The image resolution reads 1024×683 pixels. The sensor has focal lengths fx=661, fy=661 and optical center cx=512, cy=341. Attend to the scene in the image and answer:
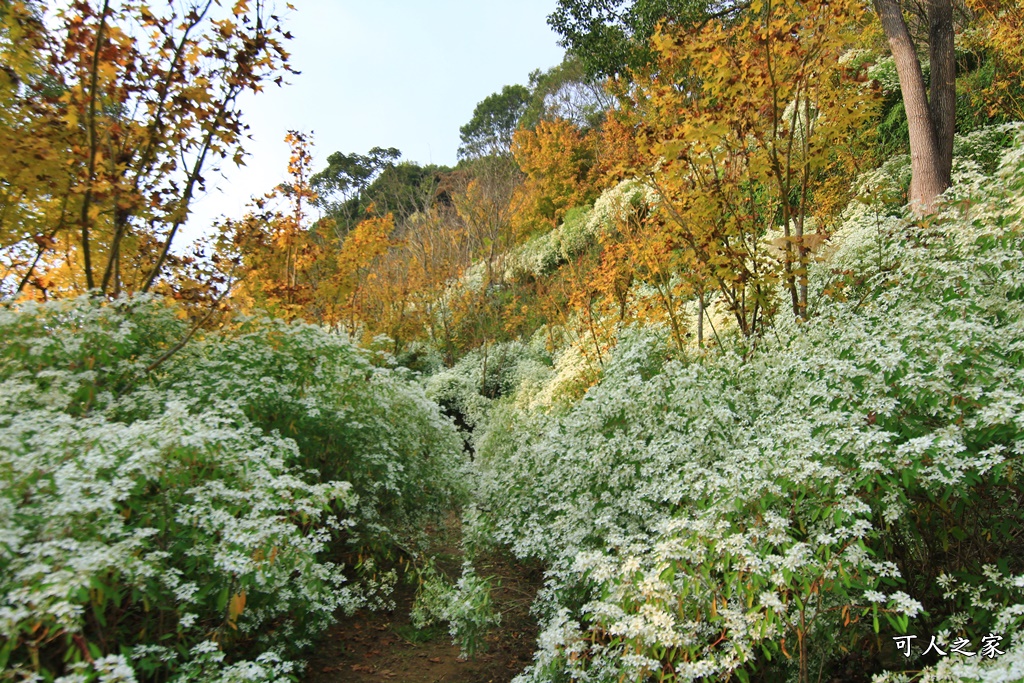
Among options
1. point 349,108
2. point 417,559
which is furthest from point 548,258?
point 417,559

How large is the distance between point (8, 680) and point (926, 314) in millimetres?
4079

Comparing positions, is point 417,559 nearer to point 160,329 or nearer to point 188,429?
point 160,329

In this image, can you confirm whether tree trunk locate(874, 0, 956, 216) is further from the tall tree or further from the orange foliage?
the orange foliage

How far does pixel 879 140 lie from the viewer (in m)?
9.34

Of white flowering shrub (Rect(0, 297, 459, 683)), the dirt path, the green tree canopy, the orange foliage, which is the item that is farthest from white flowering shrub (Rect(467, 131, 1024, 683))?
the green tree canopy

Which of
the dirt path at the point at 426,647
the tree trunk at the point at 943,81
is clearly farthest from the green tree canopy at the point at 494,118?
the dirt path at the point at 426,647

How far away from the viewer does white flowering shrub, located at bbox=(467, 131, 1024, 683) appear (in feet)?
7.98

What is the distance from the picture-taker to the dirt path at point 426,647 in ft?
13.9

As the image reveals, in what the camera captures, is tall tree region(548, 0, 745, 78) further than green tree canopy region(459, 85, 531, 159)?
No

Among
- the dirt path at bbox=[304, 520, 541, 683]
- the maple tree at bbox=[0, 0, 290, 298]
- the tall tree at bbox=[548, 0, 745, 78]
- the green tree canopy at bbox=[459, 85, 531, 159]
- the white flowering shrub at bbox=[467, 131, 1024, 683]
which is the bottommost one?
the dirt path at bbox=[304, 520, 541, 683]

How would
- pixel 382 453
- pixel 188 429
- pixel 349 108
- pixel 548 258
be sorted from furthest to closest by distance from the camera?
pixel 548 258 → pixel 349 108 → pixel 382 453 → pixel 188 429

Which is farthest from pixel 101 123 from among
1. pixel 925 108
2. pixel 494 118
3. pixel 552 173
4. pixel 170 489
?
pixel 494 118

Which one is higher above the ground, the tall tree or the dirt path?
the tall tree

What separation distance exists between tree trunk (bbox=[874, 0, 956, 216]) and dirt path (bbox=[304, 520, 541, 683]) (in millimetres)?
5411
